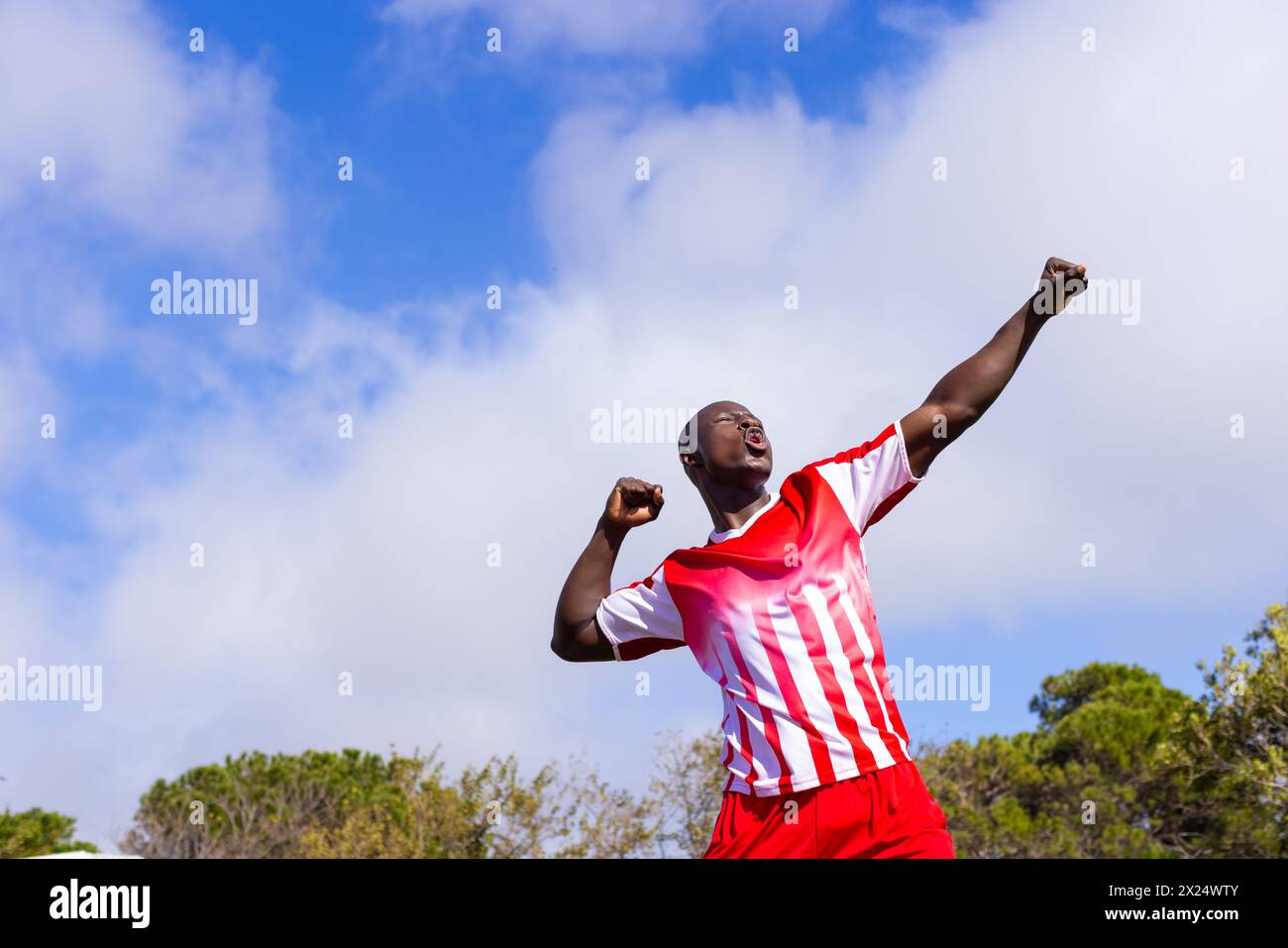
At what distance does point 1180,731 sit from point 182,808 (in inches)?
974

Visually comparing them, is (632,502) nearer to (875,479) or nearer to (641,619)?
(641,619)

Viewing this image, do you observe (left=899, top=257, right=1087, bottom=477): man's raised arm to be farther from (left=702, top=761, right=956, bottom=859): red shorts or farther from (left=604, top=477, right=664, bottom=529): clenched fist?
(left=702, top=761, right=956, bottom=859): red shorts

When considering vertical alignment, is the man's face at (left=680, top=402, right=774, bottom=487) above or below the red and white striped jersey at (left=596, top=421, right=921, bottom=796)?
above

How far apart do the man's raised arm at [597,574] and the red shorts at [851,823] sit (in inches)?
36.5

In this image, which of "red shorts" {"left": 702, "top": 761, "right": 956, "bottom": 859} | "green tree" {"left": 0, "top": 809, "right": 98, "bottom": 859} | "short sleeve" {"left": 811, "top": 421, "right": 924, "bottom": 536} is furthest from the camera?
"green tree" {"left": 0, "top": 809, "right": 98, "bottom": 859}

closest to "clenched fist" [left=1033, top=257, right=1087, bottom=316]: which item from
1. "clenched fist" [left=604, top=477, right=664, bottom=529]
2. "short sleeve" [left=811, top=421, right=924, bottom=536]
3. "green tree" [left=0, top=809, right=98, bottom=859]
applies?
"short sleeve" [left=811, top=421, right=924, bottom=536]

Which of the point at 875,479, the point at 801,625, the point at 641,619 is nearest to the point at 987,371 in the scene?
the point at 875,479

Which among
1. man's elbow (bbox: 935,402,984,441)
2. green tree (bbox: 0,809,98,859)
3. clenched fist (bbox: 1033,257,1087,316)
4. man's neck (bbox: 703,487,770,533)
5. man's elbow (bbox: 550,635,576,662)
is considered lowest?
green tree (bbox: 0,809,98,859)

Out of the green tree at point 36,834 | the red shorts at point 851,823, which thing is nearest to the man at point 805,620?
the red shorts at point 851,823

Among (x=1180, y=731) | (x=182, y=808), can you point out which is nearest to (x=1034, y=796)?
(x=1180, y=731)

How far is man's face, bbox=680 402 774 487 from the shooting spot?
4617 millimetres

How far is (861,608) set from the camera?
4.27 metres

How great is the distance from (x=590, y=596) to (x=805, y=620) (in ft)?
3.04
